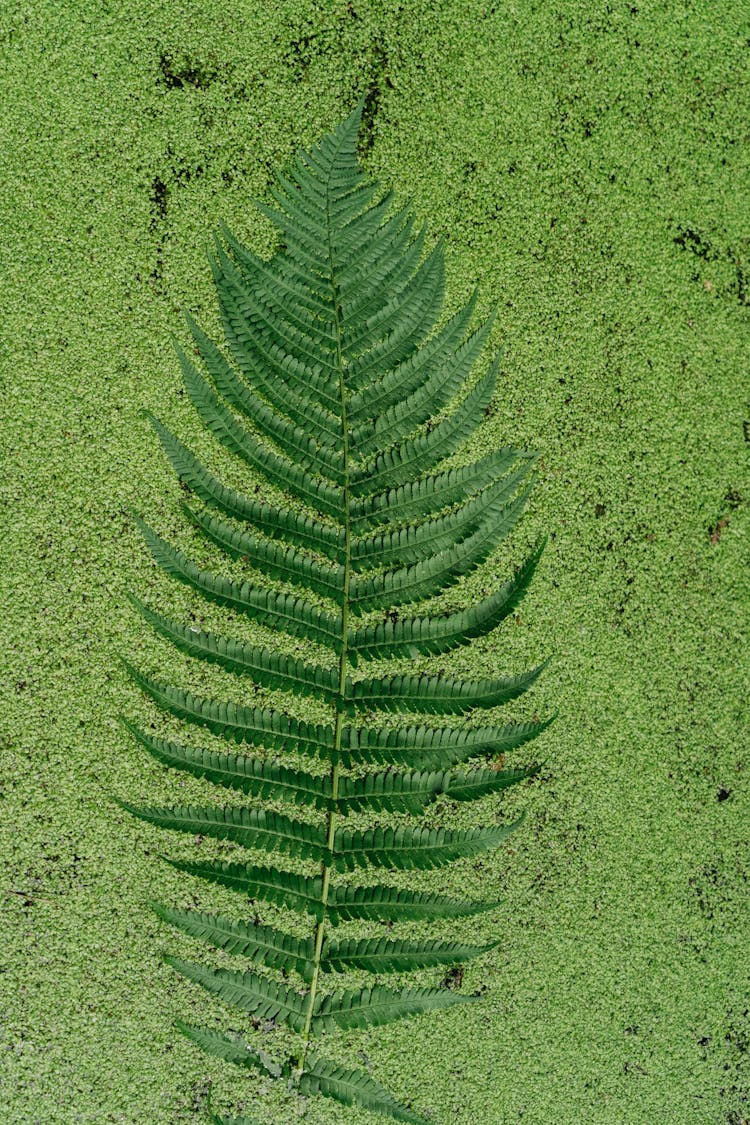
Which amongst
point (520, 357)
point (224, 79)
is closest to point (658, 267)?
point (520, 357)

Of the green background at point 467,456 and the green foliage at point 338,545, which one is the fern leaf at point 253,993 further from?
the green background at point 467,456

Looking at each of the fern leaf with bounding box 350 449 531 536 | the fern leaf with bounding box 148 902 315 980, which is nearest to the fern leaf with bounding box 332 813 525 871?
the fern leaf with bounding box 148 902 315 980

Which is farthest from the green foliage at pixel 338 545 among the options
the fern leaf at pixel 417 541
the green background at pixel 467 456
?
the green background at pixel 467 456

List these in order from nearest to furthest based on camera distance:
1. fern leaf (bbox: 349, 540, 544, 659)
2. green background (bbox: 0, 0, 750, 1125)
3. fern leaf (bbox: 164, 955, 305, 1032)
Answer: fern leaf (bbox: 349, 540, 544, 659) < fern leaf (bbox: 164, 955, 305, 1032) < green background (bbox: 0, 0, 750, 1125)

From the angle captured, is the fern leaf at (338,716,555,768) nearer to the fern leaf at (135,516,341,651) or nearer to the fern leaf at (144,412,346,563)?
the fern leaf at (135,516,341,651)

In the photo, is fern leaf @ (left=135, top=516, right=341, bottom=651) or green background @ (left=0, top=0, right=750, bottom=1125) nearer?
fern leaf @ (left=135, top=516, right=341, bottom=651)

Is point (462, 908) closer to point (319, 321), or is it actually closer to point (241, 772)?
point (241, 772)

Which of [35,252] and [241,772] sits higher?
[35,252]

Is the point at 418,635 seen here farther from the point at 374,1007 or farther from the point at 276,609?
the point at 374,1007
